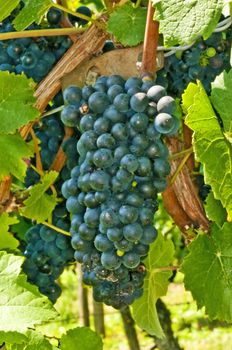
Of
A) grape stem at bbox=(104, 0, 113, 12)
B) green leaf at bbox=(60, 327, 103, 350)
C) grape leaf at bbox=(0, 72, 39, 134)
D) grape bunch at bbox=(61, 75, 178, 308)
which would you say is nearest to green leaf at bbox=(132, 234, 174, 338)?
green leaf at bbox=(60, 327, 103, 350)

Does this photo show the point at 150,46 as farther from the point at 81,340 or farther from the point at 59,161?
the point at 81,340

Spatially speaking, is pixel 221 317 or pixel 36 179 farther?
pixel 36 179

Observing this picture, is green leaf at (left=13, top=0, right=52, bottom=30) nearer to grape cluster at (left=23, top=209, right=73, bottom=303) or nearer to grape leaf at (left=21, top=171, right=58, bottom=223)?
grape leaf at (left=21, top=171, right=58, bottom=223)

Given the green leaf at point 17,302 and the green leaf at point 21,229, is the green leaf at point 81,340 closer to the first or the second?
the green leaf at point 17,302

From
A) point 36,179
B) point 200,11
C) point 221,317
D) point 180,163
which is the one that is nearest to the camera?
point 200,11

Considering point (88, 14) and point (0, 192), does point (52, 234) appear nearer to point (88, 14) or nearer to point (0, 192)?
point (0, 192)

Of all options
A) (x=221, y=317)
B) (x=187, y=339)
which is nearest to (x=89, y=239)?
(x=221, y=317)

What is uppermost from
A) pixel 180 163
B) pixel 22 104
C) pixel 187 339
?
pixel 22 104
